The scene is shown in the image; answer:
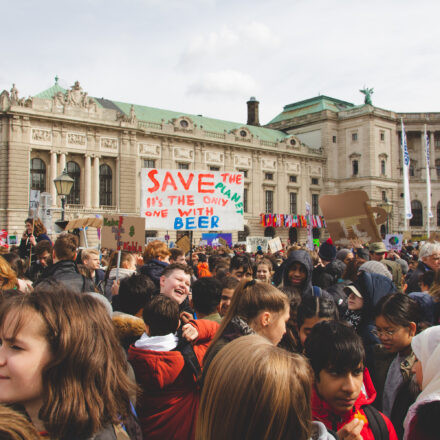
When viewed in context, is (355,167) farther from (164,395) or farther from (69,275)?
(164,395)

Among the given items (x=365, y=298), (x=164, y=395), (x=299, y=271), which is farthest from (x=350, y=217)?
(x=164, y=395)

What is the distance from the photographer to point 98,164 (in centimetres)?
3503

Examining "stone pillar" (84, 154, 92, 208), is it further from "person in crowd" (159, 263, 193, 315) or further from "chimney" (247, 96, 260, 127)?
"person in crowd" (159, 263, 193, 315)

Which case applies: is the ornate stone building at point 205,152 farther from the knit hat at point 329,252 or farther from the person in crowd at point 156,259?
the person in crowd at point 156,259

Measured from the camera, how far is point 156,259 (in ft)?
20.0

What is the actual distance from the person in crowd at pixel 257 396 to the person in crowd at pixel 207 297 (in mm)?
2662

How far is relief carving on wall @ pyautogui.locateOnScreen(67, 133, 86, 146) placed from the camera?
33.5m

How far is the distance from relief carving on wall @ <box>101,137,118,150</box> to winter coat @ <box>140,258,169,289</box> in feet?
101

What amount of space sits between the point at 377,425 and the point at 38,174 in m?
34.2

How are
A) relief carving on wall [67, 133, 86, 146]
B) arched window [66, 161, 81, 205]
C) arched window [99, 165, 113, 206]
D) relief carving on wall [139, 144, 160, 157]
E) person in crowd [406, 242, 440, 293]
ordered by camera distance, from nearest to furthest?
person in crowd [406, 242, 440, 293] < relief carving on wall [67, 133, 86, 146] < arched window [66, 161, 81, 205] < arched window [99, 165, 113, 206] < relief carving on wall [139, 144, 160, 157]

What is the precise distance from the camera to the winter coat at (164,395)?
295 centimetres

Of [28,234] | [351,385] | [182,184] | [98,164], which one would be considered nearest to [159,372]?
[351,385]

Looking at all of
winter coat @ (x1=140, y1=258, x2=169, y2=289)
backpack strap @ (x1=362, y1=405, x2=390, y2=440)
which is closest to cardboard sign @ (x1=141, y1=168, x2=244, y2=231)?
winter coat @ (x1=140, y1=258, x2=169, y2=289)

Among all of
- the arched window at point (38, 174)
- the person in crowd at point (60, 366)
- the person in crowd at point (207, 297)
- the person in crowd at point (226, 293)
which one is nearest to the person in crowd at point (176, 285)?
the person in crowd at point (207, 297)
